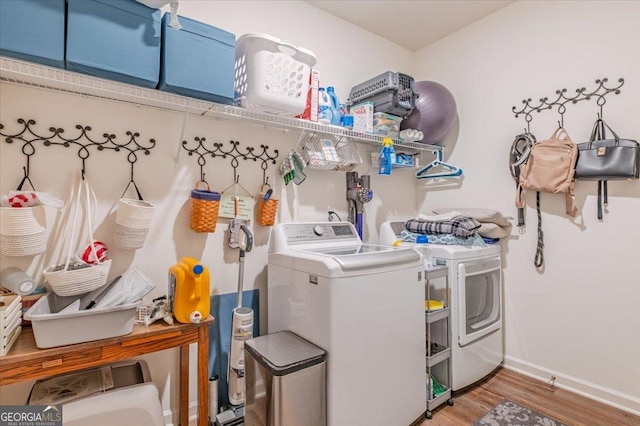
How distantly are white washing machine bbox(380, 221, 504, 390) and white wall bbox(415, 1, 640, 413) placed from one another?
0.21 meters

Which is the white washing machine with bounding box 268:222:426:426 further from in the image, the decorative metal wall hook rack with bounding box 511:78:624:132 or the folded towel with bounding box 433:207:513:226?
the decorative metal wall hook rack with bounding box 511:78:624:132

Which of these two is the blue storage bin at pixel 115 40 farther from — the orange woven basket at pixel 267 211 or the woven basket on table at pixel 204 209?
the orange woven basket at pixel 267 211

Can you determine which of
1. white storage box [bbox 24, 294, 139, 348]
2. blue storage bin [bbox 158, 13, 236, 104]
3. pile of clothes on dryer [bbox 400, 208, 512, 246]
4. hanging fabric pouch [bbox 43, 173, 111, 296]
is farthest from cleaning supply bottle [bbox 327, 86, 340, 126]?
white storage box [bbox 24, 294, 139, 348]

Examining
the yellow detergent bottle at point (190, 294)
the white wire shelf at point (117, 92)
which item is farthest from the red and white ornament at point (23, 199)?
the yellow detergent bottle at point (190, 294)

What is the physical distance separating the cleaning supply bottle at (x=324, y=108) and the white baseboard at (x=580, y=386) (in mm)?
2280

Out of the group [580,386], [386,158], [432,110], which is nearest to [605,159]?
[432,110]

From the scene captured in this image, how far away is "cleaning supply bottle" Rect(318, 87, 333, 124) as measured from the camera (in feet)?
7.05

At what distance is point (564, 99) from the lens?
2.19 metres

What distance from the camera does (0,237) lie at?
126 cm

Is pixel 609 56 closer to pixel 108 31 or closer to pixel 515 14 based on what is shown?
pixel 515 14

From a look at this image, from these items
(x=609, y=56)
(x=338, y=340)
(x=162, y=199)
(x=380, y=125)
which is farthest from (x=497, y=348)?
(x=162, y=199)

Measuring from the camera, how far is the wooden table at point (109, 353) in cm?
114

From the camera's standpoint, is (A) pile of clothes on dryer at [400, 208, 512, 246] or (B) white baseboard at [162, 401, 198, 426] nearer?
(B) white baseboard at [162, 401, 198, 426]

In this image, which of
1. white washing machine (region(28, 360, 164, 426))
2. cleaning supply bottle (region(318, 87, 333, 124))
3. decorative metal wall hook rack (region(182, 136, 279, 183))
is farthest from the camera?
cleaning supply bottle (region(318, 87, 333, 124))
